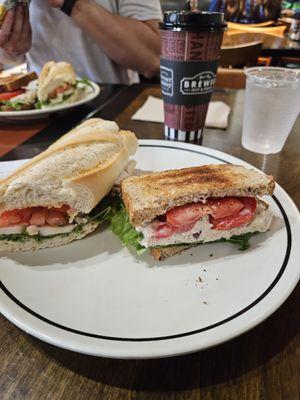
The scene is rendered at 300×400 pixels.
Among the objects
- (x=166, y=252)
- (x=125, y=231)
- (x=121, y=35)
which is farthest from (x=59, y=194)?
(x=121, y=35)

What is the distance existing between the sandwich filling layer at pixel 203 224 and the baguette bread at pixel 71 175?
0.23 metres

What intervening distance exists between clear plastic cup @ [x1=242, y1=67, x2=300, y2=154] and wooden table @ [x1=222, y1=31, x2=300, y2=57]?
3.49m

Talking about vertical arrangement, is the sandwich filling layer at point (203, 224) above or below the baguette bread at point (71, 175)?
below

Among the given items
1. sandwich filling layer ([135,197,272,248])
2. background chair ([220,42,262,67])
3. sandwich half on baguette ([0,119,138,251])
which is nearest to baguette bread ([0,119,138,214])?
sandwich half on baguette ([0,119,138,251])

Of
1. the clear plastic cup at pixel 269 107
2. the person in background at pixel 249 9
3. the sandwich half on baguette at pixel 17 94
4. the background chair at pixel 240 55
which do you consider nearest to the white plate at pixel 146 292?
the clear plastic cup at pixel 269 107

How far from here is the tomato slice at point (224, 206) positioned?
39.7 inches

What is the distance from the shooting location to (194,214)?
0.99m

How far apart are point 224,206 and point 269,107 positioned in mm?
739

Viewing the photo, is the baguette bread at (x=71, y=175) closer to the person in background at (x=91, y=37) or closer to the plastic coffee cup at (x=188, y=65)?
the plastic coffee cup at (x=188, y=65)

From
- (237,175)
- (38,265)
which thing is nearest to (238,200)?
(237,175)

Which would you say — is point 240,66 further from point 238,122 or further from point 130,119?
point 130,119

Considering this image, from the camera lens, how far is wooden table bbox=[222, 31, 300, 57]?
4.64m

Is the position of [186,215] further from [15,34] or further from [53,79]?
[15,34]

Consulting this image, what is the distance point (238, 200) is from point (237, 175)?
0.30 feet
